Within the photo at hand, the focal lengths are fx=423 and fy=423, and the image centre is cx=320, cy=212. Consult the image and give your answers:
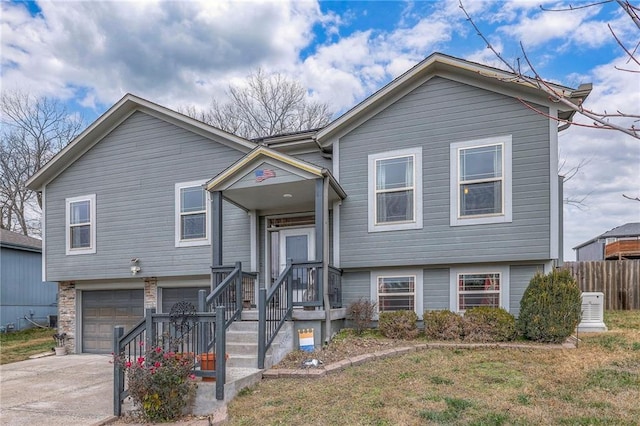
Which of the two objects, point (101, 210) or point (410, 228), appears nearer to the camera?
point (410, 228)

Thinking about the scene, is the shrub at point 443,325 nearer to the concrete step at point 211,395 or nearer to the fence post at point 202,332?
the concrete step at point 211,395

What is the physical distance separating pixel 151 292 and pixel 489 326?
847 cm

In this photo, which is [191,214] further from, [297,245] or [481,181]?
[481,181]

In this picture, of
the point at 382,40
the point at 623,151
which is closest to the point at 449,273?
the point at 623,151

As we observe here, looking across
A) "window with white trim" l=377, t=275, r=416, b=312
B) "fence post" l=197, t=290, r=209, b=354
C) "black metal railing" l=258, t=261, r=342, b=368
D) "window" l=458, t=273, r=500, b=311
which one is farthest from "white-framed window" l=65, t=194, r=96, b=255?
"window" l=458, t=273, r=500, b=311

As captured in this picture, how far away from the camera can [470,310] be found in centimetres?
796

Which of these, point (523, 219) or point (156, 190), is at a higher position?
point (156, 190)

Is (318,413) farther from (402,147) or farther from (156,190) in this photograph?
(156,190)

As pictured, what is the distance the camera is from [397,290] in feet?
29.7

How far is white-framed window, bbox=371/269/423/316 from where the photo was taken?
8.89m

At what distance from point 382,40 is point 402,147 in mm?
4549

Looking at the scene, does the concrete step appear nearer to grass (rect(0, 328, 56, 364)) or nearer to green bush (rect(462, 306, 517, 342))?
green bush (rect(462, 306, 517, 342))

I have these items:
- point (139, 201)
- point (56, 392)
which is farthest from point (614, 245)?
point (56, 392)

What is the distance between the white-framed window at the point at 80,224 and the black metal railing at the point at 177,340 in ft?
23.4
